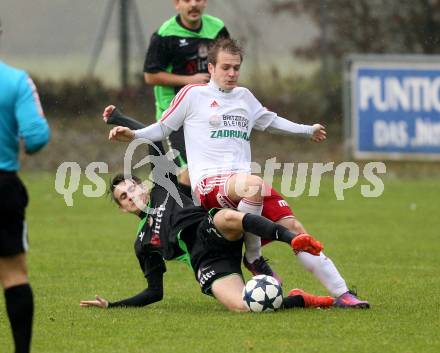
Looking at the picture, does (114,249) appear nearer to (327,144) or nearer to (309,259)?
(309,259)

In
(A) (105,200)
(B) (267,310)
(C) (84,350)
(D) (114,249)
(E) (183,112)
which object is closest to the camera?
(C) (84,350)

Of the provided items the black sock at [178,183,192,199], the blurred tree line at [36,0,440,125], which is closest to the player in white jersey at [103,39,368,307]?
the black sock at [178,183,192,199]

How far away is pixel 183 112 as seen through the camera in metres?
8.26

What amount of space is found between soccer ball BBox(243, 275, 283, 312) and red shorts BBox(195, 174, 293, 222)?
604 millimetres

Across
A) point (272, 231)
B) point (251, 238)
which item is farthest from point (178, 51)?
point (272, 231)

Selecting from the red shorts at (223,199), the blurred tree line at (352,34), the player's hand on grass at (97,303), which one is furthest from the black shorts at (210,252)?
the blurred tree line at (352,34)

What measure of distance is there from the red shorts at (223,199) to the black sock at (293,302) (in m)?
0.58

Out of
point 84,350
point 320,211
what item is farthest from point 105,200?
point 84,350

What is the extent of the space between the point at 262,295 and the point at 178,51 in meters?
3.35

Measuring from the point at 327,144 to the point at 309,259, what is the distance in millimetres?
12739

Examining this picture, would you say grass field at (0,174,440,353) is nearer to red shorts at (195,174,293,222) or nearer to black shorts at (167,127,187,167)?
red shorts at (195,174,293,222)

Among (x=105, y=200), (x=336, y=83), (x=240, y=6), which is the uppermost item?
(x=240, y=6)

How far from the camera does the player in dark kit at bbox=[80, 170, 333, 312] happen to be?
784cm

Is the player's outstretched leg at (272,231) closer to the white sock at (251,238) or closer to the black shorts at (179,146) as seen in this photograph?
the white sock at (251,238)
